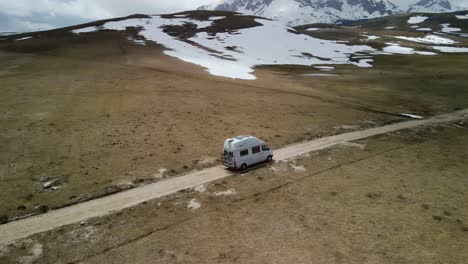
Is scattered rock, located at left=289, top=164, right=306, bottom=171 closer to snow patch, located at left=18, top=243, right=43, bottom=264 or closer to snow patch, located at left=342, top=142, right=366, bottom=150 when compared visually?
snow patch, located at left=342, top=142, right=366, bottom=150

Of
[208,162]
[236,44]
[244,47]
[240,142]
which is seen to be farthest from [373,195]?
[236,44]

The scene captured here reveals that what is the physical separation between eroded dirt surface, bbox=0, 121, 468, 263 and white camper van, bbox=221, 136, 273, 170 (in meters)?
1.36

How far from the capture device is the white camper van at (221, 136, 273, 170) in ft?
108

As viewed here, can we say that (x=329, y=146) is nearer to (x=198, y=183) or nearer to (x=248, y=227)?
(x=198, y=183)

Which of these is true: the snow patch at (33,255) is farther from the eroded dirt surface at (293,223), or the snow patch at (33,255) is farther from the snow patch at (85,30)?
the snow patch at (85,30)

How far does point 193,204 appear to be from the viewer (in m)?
26.7

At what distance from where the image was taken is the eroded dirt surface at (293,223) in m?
20.9

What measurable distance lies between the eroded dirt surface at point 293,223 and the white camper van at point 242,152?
53.5 inches

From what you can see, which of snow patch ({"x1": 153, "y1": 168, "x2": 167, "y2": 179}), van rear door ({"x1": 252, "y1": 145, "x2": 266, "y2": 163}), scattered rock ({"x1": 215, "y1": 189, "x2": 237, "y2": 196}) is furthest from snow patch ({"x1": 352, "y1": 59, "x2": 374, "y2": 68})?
scattered rock ({"x1": 215, "y1": 189, "x2": 237, "y2": 196})

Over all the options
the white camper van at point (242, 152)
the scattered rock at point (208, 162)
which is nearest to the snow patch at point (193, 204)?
the white camper van at point (242, 152)

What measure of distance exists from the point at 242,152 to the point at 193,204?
8.39 m

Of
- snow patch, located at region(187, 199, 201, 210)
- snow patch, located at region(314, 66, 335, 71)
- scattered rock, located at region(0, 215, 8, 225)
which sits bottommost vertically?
snow patch, located at region(314, 66, 335, 71)

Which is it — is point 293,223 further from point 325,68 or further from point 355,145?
point 325,68

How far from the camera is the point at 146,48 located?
376ft
